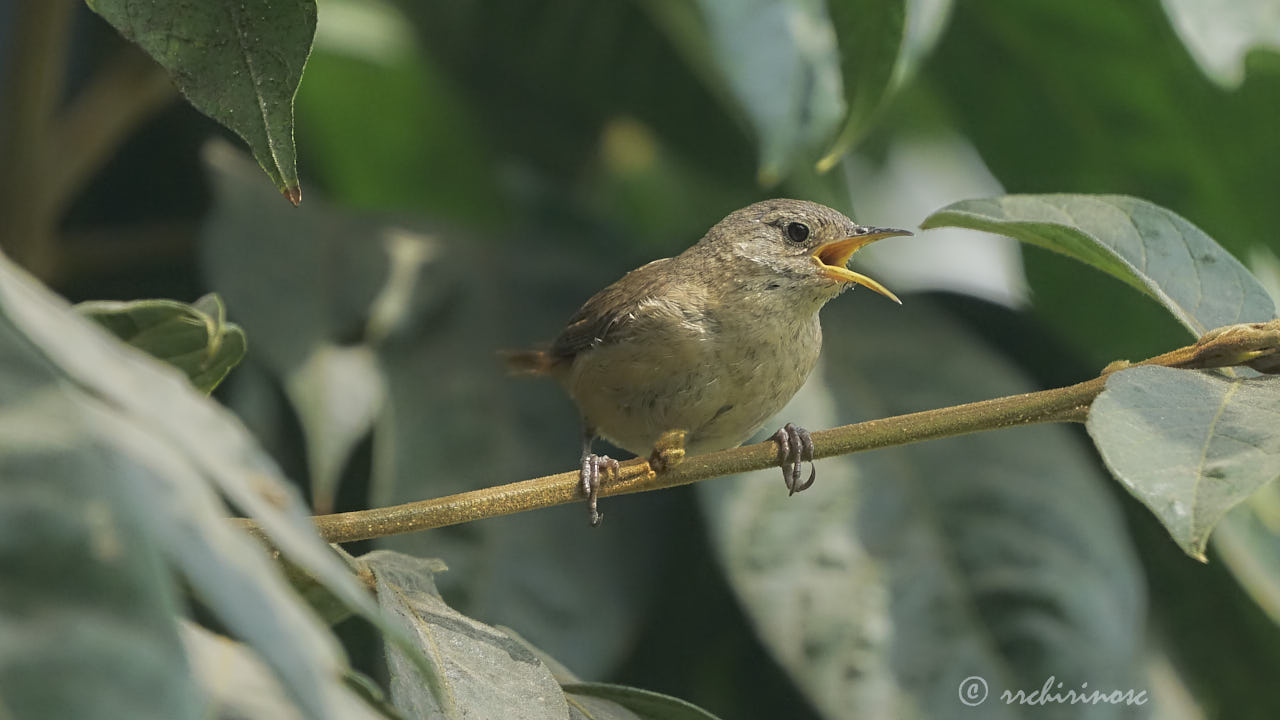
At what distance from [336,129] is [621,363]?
2.01m

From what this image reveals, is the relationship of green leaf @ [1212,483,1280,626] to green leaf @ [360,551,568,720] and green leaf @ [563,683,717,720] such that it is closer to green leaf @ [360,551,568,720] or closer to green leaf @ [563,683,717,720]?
green leaf @ [563,683,717,720]

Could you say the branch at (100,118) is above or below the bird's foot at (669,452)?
below

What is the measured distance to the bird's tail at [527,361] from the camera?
2772 mm

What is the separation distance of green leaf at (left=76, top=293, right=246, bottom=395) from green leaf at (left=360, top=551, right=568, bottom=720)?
0.43 m

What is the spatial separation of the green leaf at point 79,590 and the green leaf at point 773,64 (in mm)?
1625

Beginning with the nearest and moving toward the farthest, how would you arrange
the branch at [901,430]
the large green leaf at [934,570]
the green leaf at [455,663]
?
1. the green leaf at [455,663]
2. the branch at [901,430]
3. the large green leaf at [934,570]

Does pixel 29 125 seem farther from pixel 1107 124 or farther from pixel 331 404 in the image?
pixel 1107 124

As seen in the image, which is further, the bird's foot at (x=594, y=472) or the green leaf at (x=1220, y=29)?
the green leaf at (x=1220, y=29)

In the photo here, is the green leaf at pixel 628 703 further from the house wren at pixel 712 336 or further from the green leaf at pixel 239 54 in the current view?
the green leaf at pixel 239 54

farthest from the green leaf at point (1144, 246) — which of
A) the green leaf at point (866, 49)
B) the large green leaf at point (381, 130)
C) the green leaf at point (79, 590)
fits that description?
the large green leaf at point (381, 130)

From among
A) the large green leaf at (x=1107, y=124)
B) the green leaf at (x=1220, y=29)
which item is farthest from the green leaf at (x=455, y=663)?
the large green leaf at (x=1107, y=124)

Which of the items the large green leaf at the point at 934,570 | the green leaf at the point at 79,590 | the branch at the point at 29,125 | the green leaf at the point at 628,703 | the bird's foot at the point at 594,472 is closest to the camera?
the green leaf at the point at 79,590

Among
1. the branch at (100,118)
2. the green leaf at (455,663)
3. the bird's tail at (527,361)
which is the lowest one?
the bird's tail at (527,361)

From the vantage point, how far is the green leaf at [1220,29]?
7.34 ft
